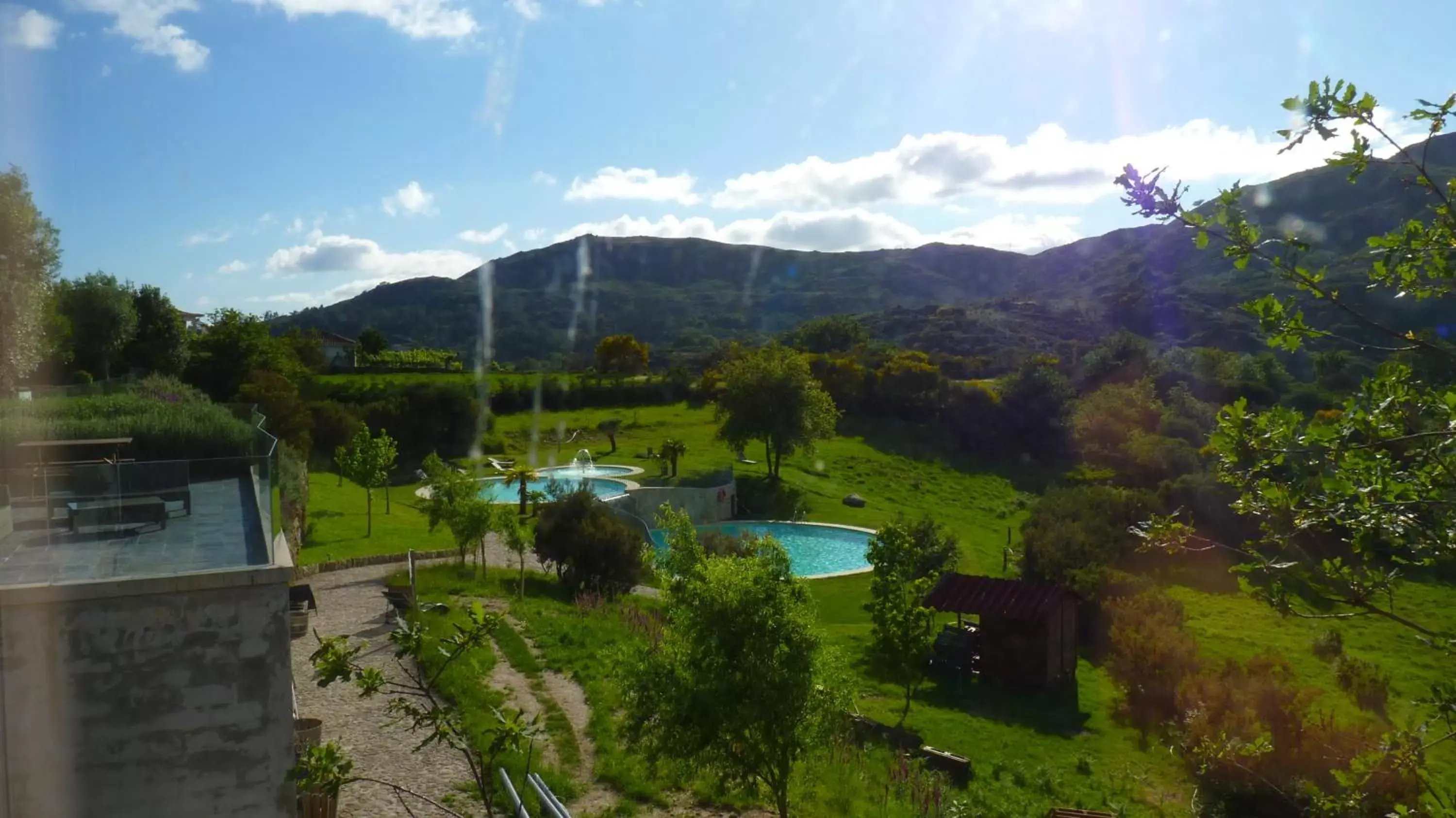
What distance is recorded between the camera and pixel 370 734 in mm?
12258

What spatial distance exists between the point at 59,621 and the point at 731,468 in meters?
35.1

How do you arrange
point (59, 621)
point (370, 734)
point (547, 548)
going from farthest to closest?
point (547, 548)
point (370, 734)
point (59, 621)

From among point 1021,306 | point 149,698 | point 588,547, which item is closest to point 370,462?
point 588,547

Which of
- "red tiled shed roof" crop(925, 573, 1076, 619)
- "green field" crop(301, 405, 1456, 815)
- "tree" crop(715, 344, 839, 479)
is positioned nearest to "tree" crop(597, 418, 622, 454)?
"green field" crop(301, 405, 1456, 815)

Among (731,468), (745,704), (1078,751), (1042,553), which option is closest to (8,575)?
(745,704)

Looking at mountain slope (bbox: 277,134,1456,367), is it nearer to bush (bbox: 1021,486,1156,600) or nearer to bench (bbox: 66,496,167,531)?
bush (bbox: 1021,486,1156,600)

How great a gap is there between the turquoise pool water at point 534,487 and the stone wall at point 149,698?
28.9m

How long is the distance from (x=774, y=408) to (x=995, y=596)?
23.8 m

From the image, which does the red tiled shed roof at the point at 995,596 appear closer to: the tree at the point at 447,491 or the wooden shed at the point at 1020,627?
the wooden shed at the point at 1020,627

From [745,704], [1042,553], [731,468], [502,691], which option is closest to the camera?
[745,704]

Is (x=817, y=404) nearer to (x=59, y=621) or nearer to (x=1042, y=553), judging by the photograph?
(x=1042, y=553)

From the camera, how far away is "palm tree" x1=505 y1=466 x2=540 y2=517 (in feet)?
109

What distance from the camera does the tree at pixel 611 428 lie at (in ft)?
170

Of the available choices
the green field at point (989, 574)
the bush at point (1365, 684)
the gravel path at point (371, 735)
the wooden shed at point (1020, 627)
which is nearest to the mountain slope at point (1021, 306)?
the green field at point (989, 574)
